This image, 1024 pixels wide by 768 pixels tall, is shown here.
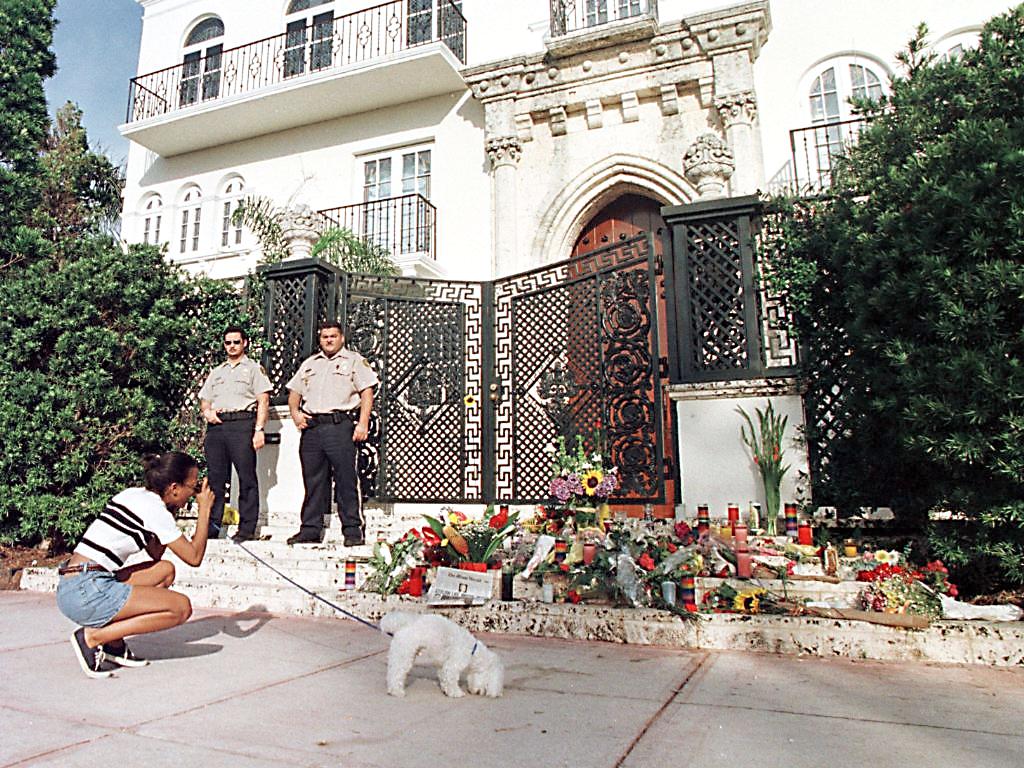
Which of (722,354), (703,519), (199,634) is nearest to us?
(199,634)

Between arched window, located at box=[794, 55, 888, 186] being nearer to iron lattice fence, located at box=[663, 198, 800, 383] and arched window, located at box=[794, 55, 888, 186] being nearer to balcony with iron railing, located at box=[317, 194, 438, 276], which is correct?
iron lattice fence, located at box=[663, 198, 800, 383]

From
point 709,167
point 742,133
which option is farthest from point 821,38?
point 709,167

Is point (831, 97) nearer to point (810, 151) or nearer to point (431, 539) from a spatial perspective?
point (810, 151)

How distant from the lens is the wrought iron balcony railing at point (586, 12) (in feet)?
34.0

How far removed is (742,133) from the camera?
9.05 m

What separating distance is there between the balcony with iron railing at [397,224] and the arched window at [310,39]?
3116 mm

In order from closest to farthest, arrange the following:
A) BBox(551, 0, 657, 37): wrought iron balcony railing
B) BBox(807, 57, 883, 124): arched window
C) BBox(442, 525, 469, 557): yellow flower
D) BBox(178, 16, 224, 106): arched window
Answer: BBox(442, 525, 469, 557): yellow flower < BBox(807, 57, 883, 124): arched window < BBox(551, 0, 657, 37): wrought iron balcony railing < BBox(178, 16, 224, 106): arched window

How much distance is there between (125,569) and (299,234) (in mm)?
4818

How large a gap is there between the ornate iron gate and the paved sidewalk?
2.85 m

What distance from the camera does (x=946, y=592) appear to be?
12.4 ft

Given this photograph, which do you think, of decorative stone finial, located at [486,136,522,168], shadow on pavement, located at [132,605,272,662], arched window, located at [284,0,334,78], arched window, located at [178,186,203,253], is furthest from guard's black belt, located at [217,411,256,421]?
arched window, located at [284,0,334,78]

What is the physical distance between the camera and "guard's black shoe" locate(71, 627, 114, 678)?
285 centimetres

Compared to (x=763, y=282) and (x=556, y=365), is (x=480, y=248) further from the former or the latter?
(x=763, y=282)

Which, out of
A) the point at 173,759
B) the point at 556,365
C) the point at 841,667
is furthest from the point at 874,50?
the point at 173,759
